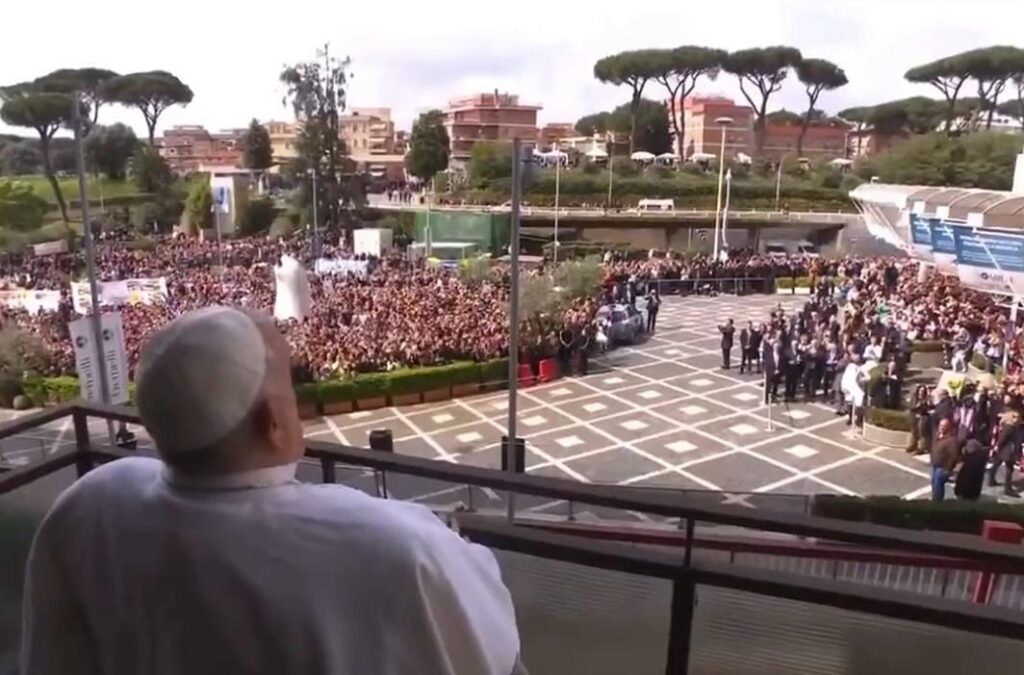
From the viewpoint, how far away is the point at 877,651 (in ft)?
3.20

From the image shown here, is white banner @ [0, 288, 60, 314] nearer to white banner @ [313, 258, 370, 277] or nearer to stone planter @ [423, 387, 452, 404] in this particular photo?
white banner @ [313, 258, 370, 277]

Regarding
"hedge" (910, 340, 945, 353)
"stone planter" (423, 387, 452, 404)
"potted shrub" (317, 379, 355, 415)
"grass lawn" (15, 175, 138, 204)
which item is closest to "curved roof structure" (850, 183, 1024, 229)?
"hedge" (910, 340, 945, 353)

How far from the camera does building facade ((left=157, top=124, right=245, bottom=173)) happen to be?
23.8 meters

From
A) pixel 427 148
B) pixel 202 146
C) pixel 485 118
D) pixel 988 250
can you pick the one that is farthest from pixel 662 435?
pixel 485 118

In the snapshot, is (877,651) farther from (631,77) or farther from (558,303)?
(631,77)

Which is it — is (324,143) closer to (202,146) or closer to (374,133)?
(202,146)

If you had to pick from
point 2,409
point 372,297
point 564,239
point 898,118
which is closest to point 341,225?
point 564,239

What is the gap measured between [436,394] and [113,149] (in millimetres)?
11939

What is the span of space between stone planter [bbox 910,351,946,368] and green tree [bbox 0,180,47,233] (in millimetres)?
13590

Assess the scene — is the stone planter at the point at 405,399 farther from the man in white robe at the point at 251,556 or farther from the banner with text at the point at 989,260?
the man in white robe at the point at 251,556

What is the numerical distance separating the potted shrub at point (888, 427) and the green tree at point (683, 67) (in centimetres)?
1995

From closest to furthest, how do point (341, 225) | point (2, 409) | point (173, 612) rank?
point (173, 612) → point (2, 409) → point (341, 225)

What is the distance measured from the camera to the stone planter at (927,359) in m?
8.93

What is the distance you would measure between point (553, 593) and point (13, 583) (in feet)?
3.04
